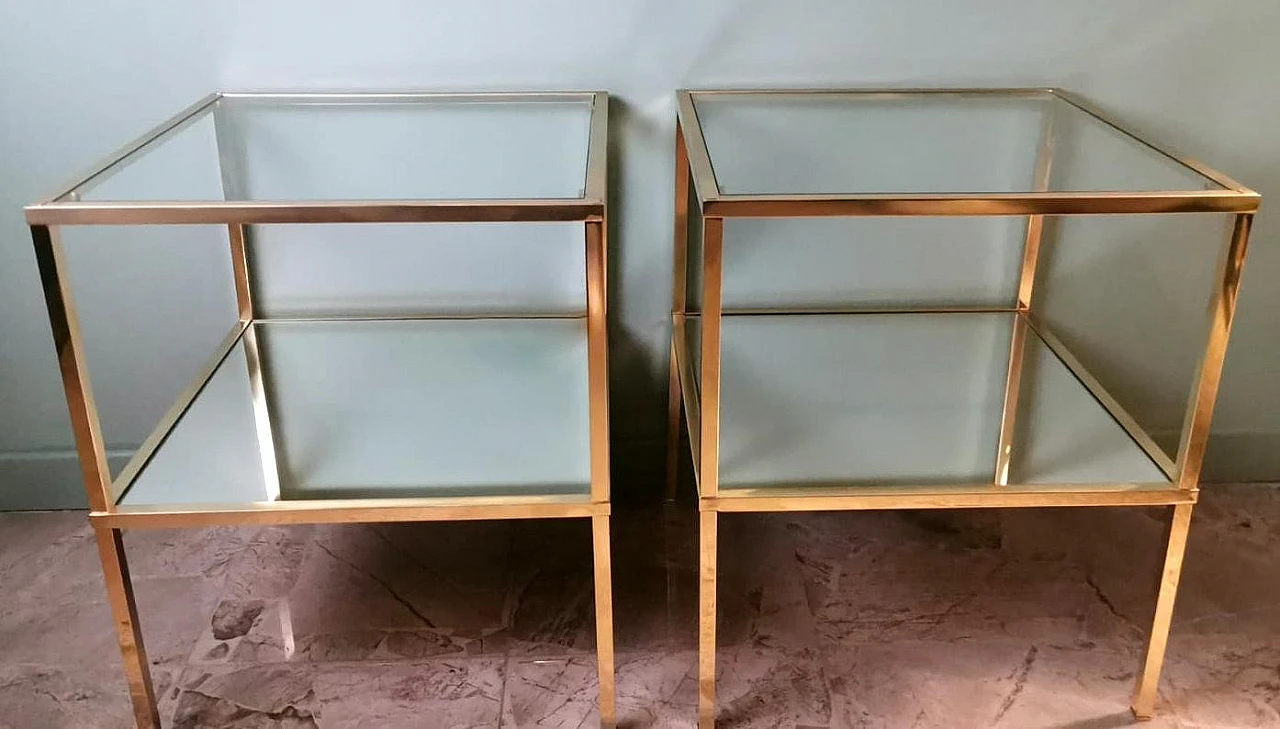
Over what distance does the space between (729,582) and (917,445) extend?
0.34 m

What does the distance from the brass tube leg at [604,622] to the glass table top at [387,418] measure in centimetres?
6

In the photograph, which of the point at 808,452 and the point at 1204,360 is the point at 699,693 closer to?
the point at 808,452

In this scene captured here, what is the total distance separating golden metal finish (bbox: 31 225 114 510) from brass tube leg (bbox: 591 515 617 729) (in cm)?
51

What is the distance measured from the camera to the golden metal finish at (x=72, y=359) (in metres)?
1.05

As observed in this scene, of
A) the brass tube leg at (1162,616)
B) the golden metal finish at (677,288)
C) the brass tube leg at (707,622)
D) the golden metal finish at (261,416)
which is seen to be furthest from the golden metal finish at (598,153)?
the brass tube leg at (1162,616)

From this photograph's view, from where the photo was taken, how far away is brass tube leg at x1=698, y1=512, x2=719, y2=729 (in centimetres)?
119

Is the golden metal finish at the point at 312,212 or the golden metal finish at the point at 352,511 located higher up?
the golden metal finish at the point at 312,212

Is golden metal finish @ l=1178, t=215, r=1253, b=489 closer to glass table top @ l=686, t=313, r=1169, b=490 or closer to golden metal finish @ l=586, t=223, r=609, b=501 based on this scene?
glass table top @ l=686, t=313, r=1169, b=490

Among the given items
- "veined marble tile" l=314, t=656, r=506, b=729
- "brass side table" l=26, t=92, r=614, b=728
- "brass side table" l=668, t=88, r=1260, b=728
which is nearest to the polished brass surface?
"brass side table" l=26, t=92, r=614, b=728

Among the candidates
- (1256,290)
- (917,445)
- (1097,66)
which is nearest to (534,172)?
(917,445)

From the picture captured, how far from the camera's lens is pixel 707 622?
1217 mm

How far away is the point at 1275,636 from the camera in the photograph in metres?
1.41

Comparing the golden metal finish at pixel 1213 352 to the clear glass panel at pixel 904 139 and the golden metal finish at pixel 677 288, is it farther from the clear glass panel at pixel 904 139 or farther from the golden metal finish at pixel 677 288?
the golden metal finish at pixel 677 288

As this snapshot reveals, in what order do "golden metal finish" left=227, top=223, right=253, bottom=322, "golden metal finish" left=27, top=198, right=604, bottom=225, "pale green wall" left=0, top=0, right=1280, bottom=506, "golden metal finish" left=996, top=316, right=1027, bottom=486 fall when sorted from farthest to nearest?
"golden metal finish" left=227, top=223, right=253, bottom=322 < "pale green wall" left=0, top=0, right=1280, bottom=506 < "golden metal finish" left=996, top=316, right=1027, bottom=486 < "golden metal finish" left=27, top=198, right=604, bottom=225
